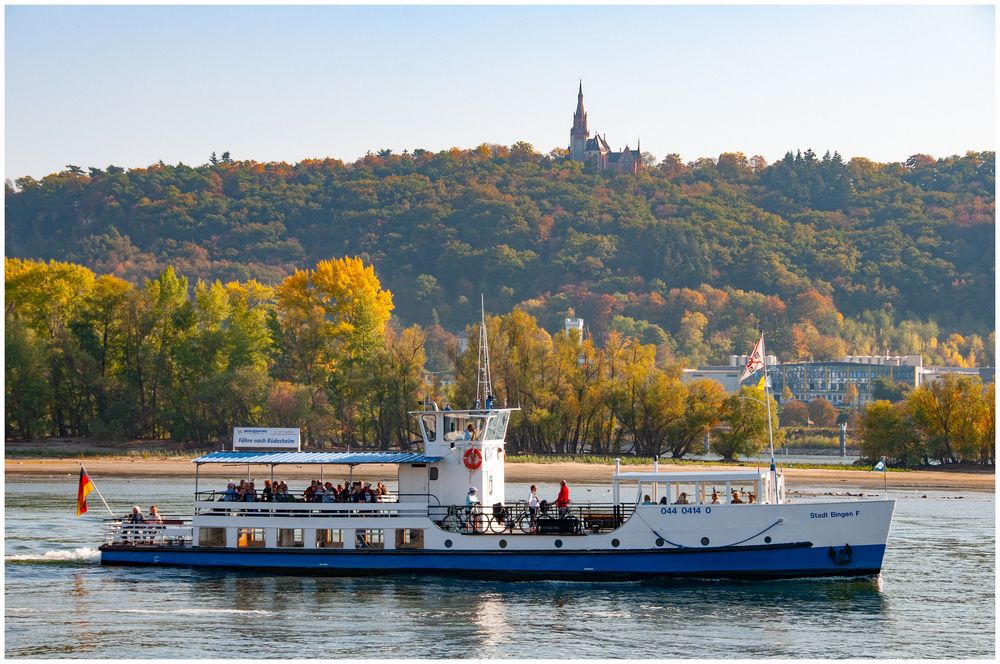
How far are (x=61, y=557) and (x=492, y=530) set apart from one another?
1394cm

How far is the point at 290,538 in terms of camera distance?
43.9 meters

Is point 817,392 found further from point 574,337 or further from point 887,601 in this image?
point 887,601

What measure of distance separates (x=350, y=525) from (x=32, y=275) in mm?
75733

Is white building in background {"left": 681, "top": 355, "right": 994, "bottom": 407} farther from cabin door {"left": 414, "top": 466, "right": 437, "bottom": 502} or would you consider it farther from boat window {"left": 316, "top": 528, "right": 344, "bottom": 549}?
boat window {"left": 316, "top": 528, "right": 344, "bottom": 549}

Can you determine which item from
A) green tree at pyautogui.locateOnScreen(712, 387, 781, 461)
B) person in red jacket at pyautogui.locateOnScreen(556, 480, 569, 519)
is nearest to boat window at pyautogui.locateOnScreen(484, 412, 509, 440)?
person in red jacket at pyautogui.locateOnScreen(556, 480, 569, 519)

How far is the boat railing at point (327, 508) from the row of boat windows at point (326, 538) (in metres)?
0.45

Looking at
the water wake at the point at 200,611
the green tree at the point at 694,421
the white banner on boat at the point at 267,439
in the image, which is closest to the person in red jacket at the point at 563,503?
the white banner on boat at the point at 267,439

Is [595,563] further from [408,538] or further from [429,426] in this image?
[429,426]

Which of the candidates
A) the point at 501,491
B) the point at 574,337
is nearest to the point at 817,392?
the point at 574,337

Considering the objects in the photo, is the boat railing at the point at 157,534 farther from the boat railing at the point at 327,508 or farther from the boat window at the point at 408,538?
the boat window at the point at 408,538

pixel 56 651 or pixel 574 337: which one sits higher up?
pixel 574 337

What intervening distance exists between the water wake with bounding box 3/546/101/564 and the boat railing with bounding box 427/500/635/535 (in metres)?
11.1

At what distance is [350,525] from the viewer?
43.1m

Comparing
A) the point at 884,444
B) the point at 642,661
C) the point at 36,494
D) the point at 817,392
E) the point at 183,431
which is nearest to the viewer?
the point at 642,661
